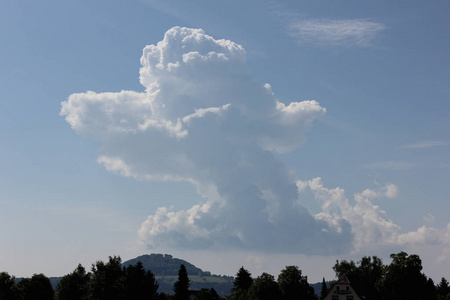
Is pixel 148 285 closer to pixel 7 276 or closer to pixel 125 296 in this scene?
pixel 125 296

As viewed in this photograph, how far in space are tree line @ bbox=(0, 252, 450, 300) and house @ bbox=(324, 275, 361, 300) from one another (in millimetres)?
1260

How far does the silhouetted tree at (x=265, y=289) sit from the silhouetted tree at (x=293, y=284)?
8.66ft

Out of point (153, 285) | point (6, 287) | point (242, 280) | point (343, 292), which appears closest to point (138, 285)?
point (153, 285)

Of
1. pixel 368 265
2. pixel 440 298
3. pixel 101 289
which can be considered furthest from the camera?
pixel 368 265

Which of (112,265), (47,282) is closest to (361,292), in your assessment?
(112,265)

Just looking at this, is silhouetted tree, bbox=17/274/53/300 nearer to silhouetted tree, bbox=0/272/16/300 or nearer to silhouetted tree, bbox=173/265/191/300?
silhouetted tree, bbox=0/272/16/300

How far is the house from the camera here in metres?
134

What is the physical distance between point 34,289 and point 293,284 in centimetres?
6129

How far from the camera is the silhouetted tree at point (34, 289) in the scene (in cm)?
12700

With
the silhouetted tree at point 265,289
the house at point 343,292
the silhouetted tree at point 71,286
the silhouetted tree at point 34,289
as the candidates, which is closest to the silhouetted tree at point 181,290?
the silhouetted tree at point 265,289

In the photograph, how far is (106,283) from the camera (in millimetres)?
107000

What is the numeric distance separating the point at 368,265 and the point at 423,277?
4691 centimetres

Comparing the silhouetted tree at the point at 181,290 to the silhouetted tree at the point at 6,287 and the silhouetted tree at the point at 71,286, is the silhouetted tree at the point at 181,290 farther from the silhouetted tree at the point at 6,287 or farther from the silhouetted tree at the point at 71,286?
the silhouetted tree at the point at 6,287

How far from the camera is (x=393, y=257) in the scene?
5527 inches
